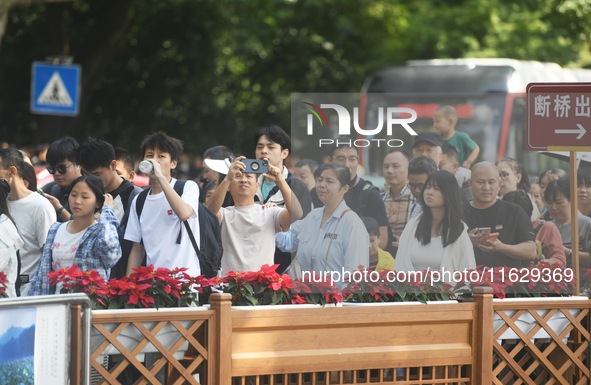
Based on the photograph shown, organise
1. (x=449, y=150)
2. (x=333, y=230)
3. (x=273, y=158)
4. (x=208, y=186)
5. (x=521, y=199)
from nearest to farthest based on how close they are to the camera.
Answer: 1. (x=333, y=230)
2. (x=449, y=150)
3. (x=521, y=199)
4. (x=273, y=158)
5. (x=208, y=186)

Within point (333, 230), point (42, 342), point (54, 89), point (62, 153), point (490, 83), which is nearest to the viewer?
point (42, 342)

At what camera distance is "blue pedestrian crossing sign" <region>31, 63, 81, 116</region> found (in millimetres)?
18875

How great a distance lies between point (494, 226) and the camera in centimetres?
814

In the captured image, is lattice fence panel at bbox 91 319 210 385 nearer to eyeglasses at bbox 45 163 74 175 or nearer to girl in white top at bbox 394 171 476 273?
girl in white top at bbox 394 171 476 273

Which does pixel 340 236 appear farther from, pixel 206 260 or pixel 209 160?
pixel 209 160

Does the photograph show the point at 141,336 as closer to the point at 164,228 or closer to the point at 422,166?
the point at 164,228

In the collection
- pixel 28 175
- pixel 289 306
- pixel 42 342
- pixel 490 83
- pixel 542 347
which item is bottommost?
pixel 542 347

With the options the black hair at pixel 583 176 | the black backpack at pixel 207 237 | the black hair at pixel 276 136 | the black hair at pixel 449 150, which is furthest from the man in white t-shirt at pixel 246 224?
the black hair at pixel 583 176

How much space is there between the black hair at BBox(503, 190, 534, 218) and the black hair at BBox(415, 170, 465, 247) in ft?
1.18

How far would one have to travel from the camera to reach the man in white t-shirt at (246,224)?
8.47 m

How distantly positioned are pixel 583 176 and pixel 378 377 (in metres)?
2.16

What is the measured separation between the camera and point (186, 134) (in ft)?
92.3

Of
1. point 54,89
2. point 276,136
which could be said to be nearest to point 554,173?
point 276,136

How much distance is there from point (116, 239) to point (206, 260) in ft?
2.19
